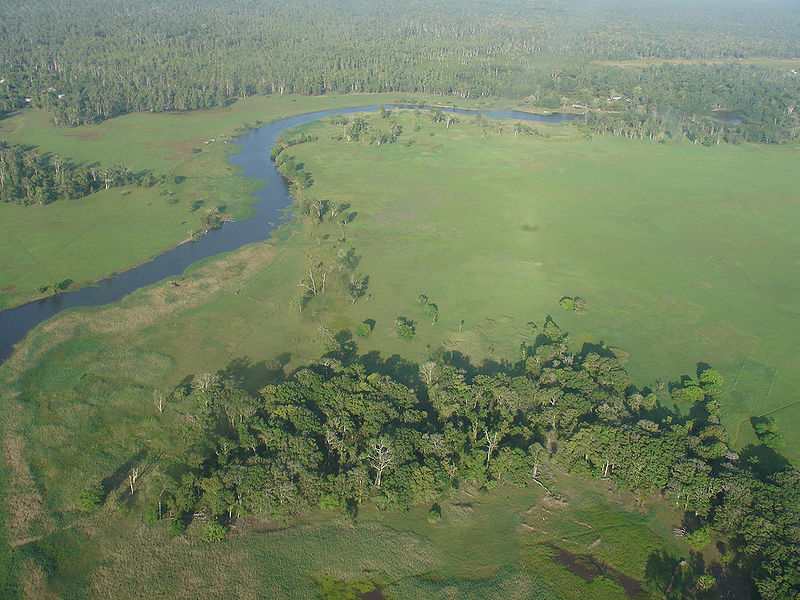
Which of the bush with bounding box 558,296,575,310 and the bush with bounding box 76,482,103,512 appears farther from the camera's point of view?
the bush with bounding box 558,296,575,310

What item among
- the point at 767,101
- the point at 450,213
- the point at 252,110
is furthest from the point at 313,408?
the point at 767,101

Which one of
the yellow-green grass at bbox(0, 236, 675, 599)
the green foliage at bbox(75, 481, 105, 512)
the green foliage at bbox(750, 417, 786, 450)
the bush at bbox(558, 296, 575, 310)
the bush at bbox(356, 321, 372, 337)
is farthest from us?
the bush at bbox(558, 296, 575, 310)

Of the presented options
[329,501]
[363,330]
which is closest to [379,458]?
[329,501]

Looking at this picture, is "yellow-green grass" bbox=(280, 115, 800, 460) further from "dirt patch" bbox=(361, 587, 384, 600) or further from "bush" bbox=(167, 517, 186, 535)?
"dirt patch" bbox=(361, 587, 384, 600)

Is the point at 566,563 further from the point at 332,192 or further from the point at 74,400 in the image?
the point at 332,192

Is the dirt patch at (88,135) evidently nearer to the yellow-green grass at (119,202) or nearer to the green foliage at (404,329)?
the yellow-green grass at (119,202)

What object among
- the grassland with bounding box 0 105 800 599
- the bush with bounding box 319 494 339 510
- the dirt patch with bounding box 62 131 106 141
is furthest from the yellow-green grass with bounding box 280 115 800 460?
the dirt patch with bounding box 62 131 106 141
